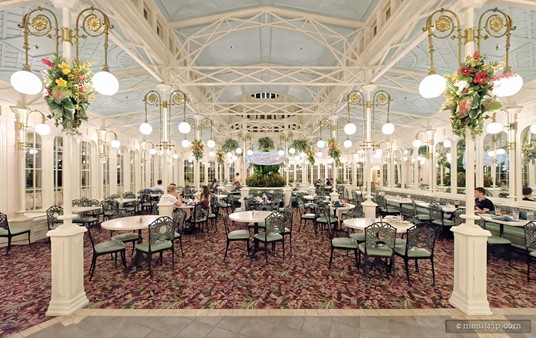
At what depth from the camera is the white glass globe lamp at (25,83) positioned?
9.18ft

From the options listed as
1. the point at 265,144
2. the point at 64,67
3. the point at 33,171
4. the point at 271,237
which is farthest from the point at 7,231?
the point at 265,144

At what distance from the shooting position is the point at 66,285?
3.15 meters

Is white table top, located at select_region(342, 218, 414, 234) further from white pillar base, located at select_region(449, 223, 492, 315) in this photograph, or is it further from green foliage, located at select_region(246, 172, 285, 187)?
green foliage, located at select_region(246, 172, 285, 187)

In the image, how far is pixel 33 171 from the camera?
23.7 ft

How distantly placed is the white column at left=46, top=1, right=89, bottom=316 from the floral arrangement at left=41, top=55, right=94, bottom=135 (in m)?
0.26

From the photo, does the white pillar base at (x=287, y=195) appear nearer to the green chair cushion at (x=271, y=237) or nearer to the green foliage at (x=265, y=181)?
the green foliage at (x=265, y=181)

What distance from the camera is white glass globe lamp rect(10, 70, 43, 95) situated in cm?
280

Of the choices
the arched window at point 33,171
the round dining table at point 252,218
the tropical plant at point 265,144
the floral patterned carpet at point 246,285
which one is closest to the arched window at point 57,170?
the arched window at point 33,171

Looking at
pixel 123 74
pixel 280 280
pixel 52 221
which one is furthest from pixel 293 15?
pixel 52 221

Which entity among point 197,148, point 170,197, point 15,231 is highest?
point 197,148

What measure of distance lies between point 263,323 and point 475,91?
3.69 meters

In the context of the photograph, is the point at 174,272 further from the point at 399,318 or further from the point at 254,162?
the point at 254,162

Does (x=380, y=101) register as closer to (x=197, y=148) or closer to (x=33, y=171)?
(x=197, y=148)

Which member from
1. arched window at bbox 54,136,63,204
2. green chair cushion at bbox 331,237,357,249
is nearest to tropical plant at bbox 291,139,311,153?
green chair cushion at bbox 331,237,357,249
